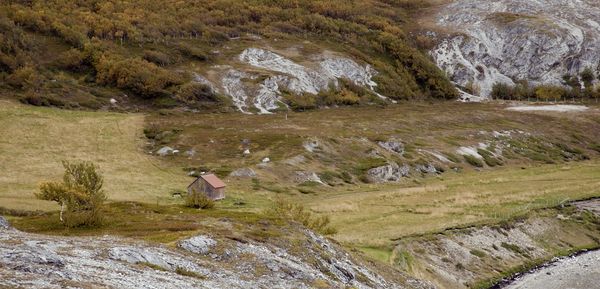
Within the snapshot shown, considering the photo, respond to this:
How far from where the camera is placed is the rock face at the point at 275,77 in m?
161

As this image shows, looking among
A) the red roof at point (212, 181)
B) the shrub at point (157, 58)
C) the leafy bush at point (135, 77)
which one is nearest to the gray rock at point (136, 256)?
the red roof at point (212, 181)

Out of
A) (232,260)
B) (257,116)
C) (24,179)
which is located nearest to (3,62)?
(257,116)

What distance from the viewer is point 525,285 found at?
2057 inches

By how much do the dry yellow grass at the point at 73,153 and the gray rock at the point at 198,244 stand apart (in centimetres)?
3502

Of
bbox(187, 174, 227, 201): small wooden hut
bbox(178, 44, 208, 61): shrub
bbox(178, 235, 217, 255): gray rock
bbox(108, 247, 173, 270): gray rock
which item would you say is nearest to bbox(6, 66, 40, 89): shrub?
bbox(178, 44, 208, 61): shrub

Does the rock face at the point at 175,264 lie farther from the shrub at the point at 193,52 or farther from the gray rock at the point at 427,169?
the shrub at the point at 193,52

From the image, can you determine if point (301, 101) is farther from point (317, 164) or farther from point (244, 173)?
point (244, 173)

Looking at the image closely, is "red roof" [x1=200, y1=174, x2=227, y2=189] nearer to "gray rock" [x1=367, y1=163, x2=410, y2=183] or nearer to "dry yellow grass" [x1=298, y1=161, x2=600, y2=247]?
"dry yellow grass" [x1=298, y1=161, x2=600, y2=247]

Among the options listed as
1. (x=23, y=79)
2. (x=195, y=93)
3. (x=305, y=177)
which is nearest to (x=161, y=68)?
(x=195, y=93)

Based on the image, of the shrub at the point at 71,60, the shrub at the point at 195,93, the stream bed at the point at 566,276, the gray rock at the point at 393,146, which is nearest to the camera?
the stream bed at the point at 566,276

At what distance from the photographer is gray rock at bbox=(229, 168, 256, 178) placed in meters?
94.4

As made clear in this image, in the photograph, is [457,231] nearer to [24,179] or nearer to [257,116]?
[24,179]

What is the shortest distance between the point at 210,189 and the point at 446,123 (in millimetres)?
91997

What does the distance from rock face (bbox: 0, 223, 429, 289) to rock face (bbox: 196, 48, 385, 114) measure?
12003 centimetres
